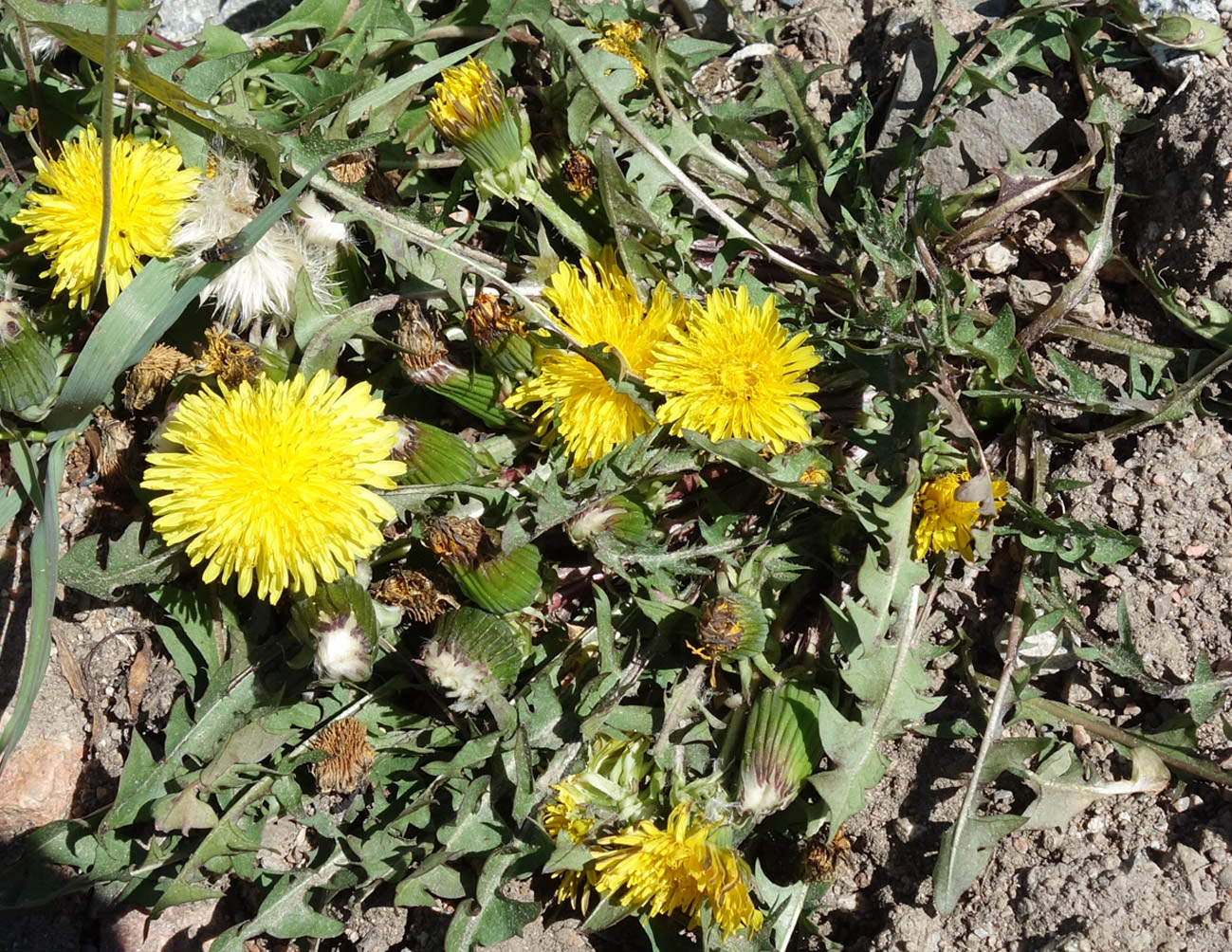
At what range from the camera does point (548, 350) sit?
246cm

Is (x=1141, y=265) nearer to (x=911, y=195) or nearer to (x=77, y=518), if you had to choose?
(x=911, y=195)

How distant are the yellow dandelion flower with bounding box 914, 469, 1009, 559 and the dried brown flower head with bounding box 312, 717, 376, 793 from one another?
152 centimetres

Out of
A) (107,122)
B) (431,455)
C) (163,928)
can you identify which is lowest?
(163,928)

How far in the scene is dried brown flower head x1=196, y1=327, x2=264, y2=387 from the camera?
2.45 meters

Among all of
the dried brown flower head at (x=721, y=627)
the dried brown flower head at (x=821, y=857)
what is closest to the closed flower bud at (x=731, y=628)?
the dried brown flower head at (x=721, y=627)

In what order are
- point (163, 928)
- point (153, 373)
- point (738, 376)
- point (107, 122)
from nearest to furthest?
point (107, 122), point (738, 376), point (153, 373), point (163, 928)

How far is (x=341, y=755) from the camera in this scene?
8.34 ft

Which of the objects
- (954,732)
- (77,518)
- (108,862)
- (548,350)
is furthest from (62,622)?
(954,732)

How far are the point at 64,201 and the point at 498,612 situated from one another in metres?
1.50

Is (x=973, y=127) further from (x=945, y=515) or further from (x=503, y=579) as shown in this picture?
(x=503, y=579)

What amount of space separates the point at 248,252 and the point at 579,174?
0.88 m

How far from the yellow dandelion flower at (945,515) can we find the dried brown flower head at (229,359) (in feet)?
5.59

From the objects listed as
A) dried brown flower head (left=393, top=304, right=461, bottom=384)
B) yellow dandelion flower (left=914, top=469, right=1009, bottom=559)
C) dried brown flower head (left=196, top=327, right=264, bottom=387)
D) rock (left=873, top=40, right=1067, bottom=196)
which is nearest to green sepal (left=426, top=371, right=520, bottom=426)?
dried brown flower head (left=393, top=304, right=461, bottom=384)

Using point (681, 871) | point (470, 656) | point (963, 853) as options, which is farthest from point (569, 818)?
point (963, 853)
